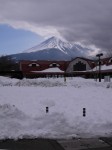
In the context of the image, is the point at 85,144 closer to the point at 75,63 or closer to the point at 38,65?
the point at 38,65

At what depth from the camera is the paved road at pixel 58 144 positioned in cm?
1055

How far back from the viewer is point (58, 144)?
11.1 metres

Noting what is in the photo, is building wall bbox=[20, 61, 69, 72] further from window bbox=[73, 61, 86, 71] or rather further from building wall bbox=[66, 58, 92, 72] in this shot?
window bbox=[73, 61, 86, 71]

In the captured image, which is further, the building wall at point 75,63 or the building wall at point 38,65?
the building wall at point 75,63

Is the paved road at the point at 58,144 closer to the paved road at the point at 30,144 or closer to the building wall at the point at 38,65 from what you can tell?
the paved road at the point at 30,144

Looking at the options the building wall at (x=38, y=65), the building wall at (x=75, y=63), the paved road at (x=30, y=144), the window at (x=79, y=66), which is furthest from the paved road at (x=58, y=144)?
the window at (x=79, y=66)

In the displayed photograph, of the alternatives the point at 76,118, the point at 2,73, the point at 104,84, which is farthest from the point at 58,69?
the point at 76,118

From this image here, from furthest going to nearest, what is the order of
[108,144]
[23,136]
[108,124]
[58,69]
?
[58,69] < [108,124] < [23,136] < [108,144]

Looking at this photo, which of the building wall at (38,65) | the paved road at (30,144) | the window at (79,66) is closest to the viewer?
the paved road at (30,144)

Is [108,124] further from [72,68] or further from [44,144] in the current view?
[72,68]

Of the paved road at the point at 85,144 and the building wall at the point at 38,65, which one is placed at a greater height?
the building wall at the point at 38,65

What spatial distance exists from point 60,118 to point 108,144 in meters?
3.25

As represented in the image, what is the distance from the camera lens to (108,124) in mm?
13586

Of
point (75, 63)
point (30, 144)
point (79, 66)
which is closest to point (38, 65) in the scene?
point (75, 63)
